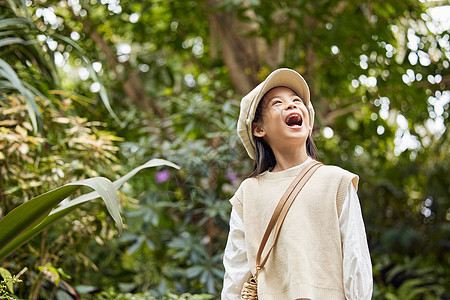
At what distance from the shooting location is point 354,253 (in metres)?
1.25

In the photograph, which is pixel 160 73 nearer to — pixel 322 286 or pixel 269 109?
pixel 269 109

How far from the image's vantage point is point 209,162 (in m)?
2.83

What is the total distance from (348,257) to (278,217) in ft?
0.72

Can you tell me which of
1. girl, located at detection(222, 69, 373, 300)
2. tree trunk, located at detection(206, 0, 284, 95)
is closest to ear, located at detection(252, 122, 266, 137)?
girl, located at detection(222, 69, 373, 300)

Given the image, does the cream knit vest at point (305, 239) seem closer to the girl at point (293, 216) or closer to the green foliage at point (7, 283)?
the girl at point (293, 216)

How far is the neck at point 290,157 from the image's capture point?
4.79ft

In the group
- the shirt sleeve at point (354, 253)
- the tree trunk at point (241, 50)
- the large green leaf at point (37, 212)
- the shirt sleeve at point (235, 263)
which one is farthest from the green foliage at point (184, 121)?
the shirt sleeve at point (354, 253)

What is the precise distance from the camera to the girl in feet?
4.14

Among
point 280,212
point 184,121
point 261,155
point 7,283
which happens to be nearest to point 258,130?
point 261,155

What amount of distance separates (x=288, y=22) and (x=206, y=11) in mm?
591

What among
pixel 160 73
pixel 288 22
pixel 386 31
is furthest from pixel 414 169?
pixel 160 73

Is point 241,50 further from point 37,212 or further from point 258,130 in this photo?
point 37,212

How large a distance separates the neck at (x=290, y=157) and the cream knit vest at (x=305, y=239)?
34 millimetres

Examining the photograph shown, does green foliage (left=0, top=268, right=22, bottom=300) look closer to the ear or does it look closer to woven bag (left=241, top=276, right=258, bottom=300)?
woven bag (left=241, top=276, right=258, bottom=300)
